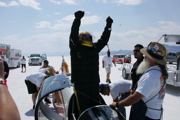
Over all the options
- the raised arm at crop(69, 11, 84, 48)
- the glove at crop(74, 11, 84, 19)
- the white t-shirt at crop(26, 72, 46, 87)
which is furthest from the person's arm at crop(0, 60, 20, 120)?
the white t-shirt at crop(26, 72, 46, 87)

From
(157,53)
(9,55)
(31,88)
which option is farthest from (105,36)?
(9,55)

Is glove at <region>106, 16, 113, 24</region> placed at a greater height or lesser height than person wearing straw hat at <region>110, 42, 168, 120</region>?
greater

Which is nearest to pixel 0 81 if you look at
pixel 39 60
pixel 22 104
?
pixel 22 104

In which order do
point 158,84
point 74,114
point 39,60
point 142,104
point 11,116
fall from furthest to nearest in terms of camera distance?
point 39,60 → point 74,114 → point 142,104 → point 158,84 → point 11,116

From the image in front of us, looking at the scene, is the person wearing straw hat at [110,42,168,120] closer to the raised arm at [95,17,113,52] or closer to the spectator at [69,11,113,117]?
the spectator at [69,11,113,117]

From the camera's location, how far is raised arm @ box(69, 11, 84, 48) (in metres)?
2.49

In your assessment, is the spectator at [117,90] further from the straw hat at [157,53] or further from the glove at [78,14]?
the glove at [78,14]

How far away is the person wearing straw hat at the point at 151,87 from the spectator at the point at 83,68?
0.63 m

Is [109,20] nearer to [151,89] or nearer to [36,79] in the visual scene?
[151,89]

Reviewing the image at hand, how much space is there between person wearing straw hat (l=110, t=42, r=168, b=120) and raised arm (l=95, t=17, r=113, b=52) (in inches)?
39.3

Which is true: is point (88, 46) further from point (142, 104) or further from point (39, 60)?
point (39, 60)

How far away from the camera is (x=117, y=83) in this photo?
295 cm

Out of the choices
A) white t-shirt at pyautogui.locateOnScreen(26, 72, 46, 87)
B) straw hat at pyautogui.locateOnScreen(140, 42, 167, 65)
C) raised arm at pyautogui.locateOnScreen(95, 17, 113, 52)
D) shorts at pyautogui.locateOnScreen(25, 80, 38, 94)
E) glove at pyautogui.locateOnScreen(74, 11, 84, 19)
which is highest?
glove at pyautogui.locateOnScreen(74, 11, 84, 19)

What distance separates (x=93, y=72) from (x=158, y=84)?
1.09 m
